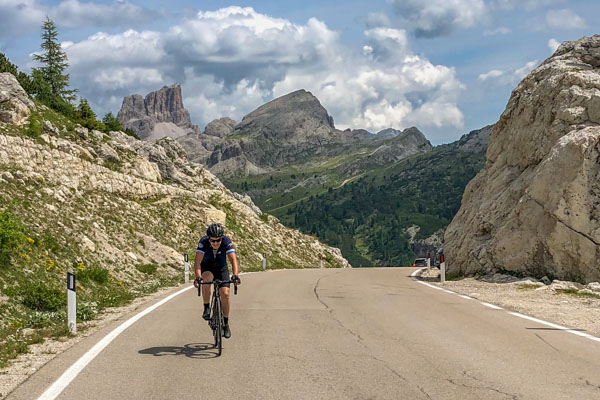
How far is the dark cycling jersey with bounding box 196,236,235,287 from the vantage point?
28.7 ft

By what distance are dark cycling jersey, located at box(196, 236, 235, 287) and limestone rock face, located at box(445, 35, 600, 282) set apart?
13448 millimetres

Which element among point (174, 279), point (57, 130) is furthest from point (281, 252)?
point (174, 279)

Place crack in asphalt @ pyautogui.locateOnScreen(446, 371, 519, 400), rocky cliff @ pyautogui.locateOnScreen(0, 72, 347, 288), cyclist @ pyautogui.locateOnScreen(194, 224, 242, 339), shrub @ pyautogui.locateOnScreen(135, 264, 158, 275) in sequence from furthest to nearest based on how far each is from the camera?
1. shrub @ pyautogui.locateOnScreen(135, 264, 158, 275)
2. rocky cliff @ pyautogui.locateOnScreen(0, 72, 347, 288)
3. cyclist @ pyautogui.locateOnScreen(194, 224, 242, 339)
4. crack in asphalt @ pyautogui.locateOnScreen(446, 371, 519, 400)

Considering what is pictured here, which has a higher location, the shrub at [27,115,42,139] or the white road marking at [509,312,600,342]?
the shrub at [27,115,42,139]

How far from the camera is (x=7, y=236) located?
14039mm

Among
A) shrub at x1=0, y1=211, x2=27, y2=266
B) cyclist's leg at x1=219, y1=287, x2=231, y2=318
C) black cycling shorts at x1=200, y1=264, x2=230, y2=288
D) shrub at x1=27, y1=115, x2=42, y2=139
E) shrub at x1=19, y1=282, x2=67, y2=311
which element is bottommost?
shrub at x1=19, y1=282, x2=67, y2=311

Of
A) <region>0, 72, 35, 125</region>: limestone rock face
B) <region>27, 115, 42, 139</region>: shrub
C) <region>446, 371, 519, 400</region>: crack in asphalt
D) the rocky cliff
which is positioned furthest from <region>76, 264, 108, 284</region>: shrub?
<region>0, 72, 35, 125</region>: limestone rock face

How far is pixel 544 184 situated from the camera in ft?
63.6

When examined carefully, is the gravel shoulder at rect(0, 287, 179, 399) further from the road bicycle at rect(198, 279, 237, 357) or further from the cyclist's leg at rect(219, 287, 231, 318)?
the cyclist's leg at rect(219, 287, 231, 318)

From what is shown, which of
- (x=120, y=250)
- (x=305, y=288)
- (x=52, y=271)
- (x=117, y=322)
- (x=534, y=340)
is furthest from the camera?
(x=120, y=250)

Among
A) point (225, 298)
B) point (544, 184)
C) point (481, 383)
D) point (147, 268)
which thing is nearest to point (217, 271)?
point (225, 298)

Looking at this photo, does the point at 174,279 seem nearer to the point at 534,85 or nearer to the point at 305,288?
the point at 305,288

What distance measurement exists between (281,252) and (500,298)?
3134 cm

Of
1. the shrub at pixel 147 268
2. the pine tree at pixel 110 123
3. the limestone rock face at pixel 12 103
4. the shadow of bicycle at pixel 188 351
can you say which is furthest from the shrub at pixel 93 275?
the pine tree at pixel 110 123
